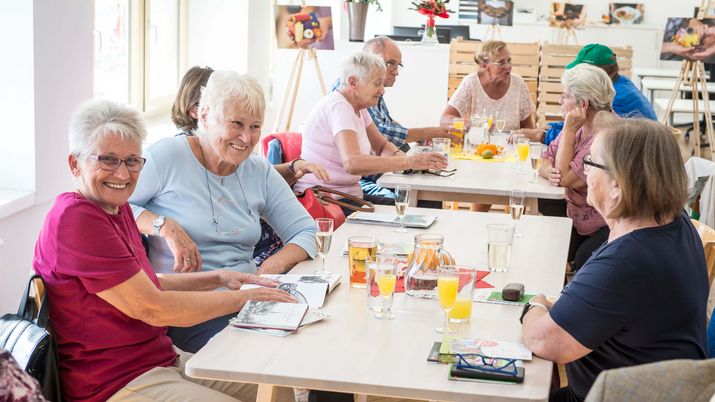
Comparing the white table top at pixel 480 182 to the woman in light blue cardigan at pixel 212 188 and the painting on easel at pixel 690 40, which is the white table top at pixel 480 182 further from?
the painting on easel at pixel 690 40

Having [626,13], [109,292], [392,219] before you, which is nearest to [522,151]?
[392,219]

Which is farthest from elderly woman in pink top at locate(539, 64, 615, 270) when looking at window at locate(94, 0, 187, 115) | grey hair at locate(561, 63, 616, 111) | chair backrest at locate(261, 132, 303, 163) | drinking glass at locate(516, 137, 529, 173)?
window at locate(94, 0, 187, 115)

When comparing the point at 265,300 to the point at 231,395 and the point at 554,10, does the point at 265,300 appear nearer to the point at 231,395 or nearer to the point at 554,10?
the point at 231,395

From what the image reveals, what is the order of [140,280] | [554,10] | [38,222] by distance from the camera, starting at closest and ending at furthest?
[140,280], [38,222], [554,10]

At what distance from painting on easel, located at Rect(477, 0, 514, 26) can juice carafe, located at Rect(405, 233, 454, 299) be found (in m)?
7.41

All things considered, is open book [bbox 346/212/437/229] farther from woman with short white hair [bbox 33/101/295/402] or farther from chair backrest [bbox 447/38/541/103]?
chair backrest [bbox 447/38/541/103]

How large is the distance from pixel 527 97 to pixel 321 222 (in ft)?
11.7

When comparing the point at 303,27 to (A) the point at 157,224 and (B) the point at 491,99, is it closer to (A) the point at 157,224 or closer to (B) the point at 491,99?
(B) the point at 491,99

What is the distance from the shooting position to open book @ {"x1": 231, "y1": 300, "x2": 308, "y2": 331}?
2061 millimetres

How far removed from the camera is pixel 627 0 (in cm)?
1290

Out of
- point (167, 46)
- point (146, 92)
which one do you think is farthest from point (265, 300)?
point (167, 46)

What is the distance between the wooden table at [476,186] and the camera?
3.87m

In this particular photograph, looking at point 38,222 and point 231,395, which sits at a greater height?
point 38,222

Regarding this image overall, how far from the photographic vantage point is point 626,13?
1289 cm
